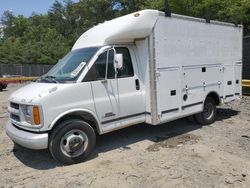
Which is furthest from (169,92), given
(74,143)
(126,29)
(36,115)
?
(36,115)

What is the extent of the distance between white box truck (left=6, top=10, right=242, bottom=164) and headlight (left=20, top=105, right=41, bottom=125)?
0.02 meters

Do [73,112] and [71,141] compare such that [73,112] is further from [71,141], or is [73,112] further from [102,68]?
[102,68]

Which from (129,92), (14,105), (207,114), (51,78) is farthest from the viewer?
(207,114)

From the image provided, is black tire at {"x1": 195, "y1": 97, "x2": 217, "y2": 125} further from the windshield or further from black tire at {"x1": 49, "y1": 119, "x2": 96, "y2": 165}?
the windshield

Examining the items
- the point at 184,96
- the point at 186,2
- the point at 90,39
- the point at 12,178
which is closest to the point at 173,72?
the point at 184,96

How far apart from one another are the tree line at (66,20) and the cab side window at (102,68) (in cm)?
386

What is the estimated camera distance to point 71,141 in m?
6.30

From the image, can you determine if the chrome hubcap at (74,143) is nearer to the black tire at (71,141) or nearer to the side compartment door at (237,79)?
the black tire at (71,141)

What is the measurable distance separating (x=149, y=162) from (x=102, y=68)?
6.98 ft

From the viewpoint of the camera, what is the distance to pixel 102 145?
24.5 ft

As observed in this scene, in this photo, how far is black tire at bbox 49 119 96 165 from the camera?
20.1ft

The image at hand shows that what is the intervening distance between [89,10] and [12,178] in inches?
2221

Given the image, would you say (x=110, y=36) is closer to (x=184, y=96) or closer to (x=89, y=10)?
(x=184, y=96)

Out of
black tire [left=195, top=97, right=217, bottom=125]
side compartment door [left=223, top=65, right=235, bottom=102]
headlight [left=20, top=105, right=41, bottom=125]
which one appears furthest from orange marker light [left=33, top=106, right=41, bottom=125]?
side compartment door [left=223, top=65, right=235, bottom=102]
